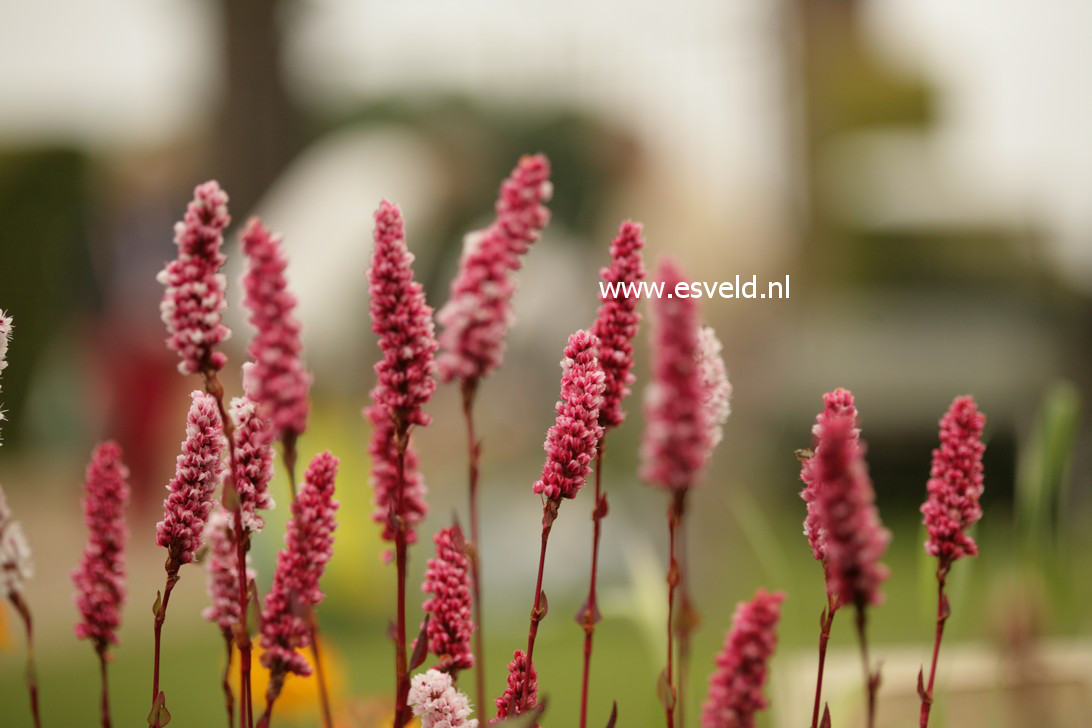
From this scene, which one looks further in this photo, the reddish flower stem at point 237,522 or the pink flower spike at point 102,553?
the pink flower spike at point 102,553

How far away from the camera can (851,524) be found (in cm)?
52

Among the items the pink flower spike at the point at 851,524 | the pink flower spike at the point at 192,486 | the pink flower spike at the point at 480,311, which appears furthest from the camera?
the pink flower spike at the point at 192,486

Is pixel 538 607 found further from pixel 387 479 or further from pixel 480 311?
pixel 480 311

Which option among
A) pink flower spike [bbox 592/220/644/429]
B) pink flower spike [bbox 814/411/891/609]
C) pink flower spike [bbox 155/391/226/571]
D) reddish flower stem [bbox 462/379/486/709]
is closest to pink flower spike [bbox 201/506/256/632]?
pink flower spike [bbox 155/391/226/571]

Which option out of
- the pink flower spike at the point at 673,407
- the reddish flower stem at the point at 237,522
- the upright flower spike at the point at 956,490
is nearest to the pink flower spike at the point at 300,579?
the reddish flower stem at the point at 237,522

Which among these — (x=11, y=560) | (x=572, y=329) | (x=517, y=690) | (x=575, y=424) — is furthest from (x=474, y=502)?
(x=572, y=329)

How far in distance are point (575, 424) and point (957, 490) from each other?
0.24 meters

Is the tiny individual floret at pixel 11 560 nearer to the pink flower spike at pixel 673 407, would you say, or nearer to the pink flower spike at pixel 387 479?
the pink flower spike at pixel 387 479

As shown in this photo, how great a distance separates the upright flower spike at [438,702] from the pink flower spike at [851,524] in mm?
300

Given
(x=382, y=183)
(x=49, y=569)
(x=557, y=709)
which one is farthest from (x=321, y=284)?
(x=557, y=709)

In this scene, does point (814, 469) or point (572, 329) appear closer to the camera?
point (814, 469)

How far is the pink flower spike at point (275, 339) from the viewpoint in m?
0.58

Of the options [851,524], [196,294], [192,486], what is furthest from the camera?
[192,486]

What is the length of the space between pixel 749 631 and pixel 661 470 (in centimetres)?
18
